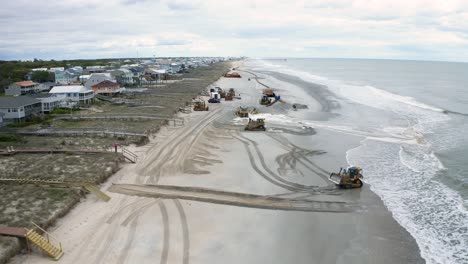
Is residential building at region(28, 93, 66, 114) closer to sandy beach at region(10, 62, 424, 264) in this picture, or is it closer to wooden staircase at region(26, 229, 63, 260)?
sandy beach at region(10, 62, 424, 264)

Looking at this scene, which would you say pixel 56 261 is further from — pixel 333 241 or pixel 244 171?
pixel 244 171

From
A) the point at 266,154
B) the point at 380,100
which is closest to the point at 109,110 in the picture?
the point at 266,154

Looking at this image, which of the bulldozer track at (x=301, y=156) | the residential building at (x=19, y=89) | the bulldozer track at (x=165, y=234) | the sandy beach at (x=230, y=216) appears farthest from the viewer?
the residential building at (x=19, y=89)

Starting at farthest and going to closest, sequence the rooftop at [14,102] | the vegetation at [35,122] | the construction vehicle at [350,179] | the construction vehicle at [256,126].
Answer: the rooftop at [14,102]
the construction vehicle at [256,126]
the vegetation at [35,122]
the construction vehicle at [350,179]

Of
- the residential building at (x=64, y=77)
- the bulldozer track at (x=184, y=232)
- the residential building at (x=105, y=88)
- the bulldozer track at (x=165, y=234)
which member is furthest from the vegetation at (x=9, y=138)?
the residential building at (x=64, y=77)

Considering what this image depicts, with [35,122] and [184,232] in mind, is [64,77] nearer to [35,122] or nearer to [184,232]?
[35,122]

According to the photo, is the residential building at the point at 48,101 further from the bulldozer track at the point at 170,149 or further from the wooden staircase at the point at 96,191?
the wooden staircase at the point at 96,191

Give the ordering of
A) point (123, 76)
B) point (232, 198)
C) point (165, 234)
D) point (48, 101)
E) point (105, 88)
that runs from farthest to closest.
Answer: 1. point (123, 76)
2. point (105, 88)
3. point (48, 101)
4. point (232, 198)
5. point (165, 234)

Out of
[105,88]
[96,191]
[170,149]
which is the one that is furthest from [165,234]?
[105,88]
